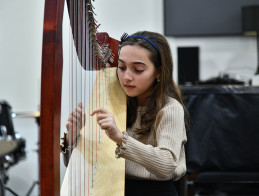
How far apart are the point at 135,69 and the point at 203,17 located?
2793 millimetres

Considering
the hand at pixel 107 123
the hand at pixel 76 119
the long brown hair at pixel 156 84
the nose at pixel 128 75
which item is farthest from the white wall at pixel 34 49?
the hand at pixel 107 123

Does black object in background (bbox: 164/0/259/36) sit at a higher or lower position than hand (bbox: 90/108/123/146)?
higher

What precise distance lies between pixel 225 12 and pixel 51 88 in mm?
3373

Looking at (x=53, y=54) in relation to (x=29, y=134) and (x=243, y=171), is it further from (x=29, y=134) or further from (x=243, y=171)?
(x=29, y=134)

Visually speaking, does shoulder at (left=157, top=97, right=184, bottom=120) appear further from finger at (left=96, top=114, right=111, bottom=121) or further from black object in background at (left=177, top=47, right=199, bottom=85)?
black object in background at (left=177, top=47, right=199, bottom=85)

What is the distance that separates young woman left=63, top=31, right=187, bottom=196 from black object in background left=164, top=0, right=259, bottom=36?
260 cm

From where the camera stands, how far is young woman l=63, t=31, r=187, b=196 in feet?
3.17

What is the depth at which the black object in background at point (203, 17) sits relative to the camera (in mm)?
3686

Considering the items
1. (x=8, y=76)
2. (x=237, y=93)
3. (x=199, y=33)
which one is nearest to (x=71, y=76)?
(x=237, y=93)

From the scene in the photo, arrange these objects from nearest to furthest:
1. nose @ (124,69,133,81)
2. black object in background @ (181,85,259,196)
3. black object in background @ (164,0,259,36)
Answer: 1. nose @ (124,69,133,81)
2. black object in background @ (181,85,259,196)
3. black object in background @ (164,0,259,36)

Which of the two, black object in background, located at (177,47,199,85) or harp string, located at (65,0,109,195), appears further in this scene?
black object in background, located at (177,47,199,85)

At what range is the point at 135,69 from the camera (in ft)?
3.70

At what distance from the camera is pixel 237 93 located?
1679 mm

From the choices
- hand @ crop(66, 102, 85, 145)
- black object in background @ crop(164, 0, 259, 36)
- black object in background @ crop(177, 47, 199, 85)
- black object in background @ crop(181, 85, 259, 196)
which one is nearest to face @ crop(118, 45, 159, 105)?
hand @ crop(66, 102, 85, 145)
